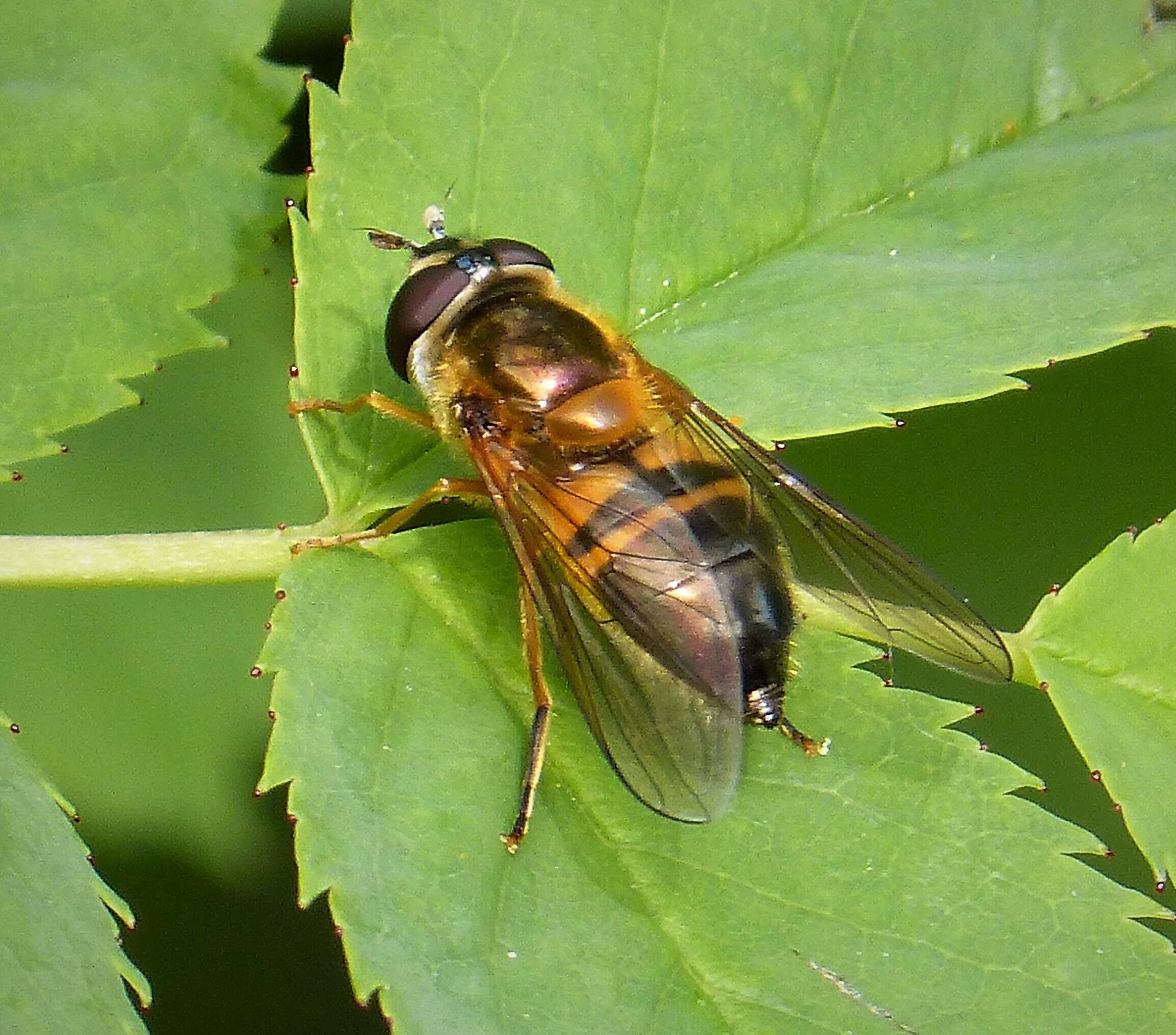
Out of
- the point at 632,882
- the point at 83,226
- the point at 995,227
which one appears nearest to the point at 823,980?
the point at 632,882

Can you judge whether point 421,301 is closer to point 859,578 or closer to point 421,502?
point 421,502

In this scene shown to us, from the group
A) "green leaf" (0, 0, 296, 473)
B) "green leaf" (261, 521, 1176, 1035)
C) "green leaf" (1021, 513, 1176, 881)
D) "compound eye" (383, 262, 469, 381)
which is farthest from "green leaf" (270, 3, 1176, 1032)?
"green leaf" (0, 0, 296, 473)

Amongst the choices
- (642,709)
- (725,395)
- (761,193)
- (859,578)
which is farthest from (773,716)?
(761,193)

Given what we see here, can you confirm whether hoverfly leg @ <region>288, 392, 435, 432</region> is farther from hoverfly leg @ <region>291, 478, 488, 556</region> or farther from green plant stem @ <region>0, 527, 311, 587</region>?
green plant stem @ <region>0, 527, 311, 587</region>

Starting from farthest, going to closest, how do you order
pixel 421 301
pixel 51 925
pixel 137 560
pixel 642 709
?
pixel 421 301
pixel 137 560
pixel 642 709
pixel 51 925

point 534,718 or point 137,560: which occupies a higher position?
point 137,560

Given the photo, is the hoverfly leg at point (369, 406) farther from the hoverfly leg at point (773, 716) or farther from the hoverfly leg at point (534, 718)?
the hoverfly leg at point (773, 716)

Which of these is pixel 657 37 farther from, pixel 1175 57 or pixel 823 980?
pixel 823 980
